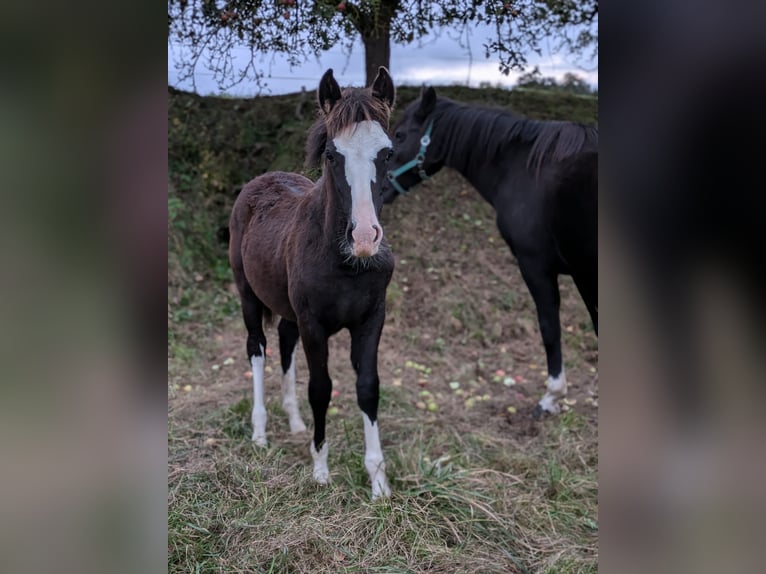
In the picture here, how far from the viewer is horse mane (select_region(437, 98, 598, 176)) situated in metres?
3.32

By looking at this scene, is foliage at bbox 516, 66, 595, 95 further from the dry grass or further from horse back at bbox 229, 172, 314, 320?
the dry grass

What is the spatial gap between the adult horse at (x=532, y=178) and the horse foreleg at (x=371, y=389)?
5.22 feet

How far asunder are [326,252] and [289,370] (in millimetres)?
1257

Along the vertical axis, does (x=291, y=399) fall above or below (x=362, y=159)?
below

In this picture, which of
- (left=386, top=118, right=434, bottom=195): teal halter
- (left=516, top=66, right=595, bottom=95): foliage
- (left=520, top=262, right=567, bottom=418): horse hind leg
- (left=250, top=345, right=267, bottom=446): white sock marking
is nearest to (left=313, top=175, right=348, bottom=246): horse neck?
(left=250, top=345, right=267, bottom=446): white sock marking

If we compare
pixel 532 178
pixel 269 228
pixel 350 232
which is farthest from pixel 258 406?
pixel 532 178

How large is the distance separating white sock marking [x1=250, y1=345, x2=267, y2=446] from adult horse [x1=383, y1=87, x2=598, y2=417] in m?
1.66

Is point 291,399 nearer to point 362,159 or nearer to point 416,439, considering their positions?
point 416,439

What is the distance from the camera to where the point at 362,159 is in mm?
1848

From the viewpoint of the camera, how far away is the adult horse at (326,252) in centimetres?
186

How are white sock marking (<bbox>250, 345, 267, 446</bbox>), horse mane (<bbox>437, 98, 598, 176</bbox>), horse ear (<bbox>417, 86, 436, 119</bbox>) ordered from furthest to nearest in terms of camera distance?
horse ear (<bbox>417, 86, 436, 119</bbox>), horse mane (<bbox>437, 98, 598, 176</bbox>), white sock marking (<bbox>250, 345, 267, 446</bbox>)
